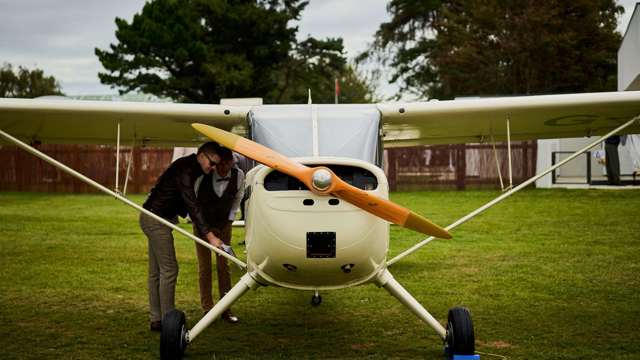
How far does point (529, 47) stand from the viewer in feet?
135

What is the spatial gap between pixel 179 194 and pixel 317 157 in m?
1.96

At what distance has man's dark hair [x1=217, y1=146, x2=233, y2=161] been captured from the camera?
22.5ft

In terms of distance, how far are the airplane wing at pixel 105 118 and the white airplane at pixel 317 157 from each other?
11 mm

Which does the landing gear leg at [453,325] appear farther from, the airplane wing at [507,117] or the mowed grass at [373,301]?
the airplane wing at [507,117]

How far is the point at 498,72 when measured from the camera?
42.4m

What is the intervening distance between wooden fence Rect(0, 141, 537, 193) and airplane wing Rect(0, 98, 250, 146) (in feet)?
57.8

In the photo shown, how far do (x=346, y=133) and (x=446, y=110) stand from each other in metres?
1.40

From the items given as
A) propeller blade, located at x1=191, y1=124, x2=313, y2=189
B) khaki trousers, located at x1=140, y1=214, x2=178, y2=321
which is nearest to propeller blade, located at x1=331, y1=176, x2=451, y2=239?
propeller blade, located at x1=191, y1=124, x2=313, y2=189

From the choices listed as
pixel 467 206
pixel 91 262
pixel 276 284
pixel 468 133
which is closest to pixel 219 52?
pixel 467 206

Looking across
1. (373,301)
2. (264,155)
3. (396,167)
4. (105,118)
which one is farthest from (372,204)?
(396,167)

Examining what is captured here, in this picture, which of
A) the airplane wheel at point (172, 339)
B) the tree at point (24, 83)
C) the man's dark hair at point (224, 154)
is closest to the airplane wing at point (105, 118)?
the man's dark hair at point (224, 154)

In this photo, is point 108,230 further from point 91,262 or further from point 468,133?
point 468,133

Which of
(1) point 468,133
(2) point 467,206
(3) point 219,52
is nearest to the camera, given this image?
(1) point 468,133

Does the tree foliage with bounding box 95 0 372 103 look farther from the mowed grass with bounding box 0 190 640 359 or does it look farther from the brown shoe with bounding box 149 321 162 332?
the brown shoe with bounding box 149 321 162 332
